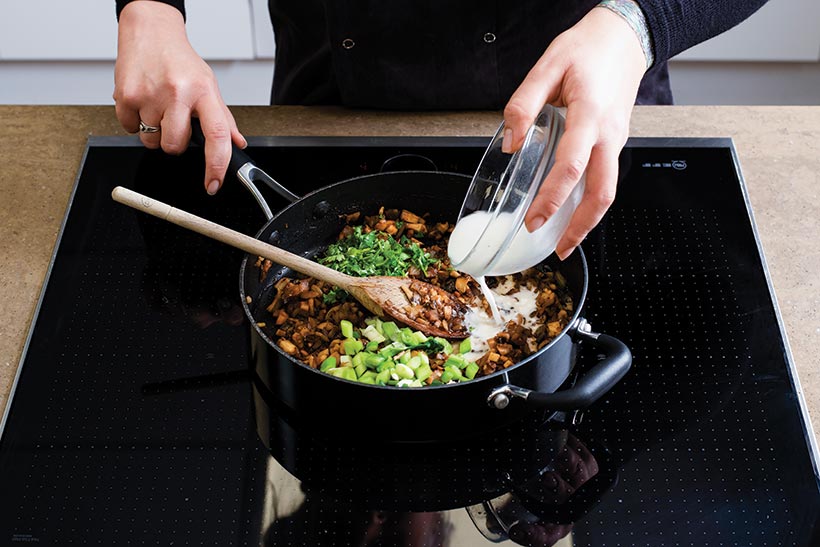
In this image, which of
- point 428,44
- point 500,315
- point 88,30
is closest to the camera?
point 500,315

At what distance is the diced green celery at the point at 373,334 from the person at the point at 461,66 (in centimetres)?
23

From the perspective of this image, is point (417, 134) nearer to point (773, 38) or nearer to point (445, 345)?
point (445, 345)

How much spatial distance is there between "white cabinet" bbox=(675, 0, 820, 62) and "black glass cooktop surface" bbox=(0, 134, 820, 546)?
1150 mm

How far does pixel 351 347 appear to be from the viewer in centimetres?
104

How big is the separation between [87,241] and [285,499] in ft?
1.67

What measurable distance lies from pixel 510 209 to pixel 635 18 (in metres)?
0.31

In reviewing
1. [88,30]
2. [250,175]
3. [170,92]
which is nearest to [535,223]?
[250,175]

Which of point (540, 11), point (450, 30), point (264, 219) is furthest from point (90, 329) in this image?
point (540, 11)

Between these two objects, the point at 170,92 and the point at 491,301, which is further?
the point at 170,92

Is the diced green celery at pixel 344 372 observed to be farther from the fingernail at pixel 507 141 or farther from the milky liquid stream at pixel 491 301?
the fingernail at pixel 507 141

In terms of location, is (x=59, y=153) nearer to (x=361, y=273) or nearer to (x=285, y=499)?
(x=361, y=273)

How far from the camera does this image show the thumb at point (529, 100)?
89 centimetres

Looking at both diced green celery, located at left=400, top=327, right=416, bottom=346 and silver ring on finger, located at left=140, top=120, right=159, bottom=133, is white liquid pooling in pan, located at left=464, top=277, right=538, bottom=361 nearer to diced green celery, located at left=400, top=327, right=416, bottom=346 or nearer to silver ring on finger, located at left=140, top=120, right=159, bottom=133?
diced green celery, located at left=400, top=327, right=416, bottom=346

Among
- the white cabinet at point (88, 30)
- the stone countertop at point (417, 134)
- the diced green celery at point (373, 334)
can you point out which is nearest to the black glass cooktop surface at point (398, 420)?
the stone countertop at point (417, 134)
